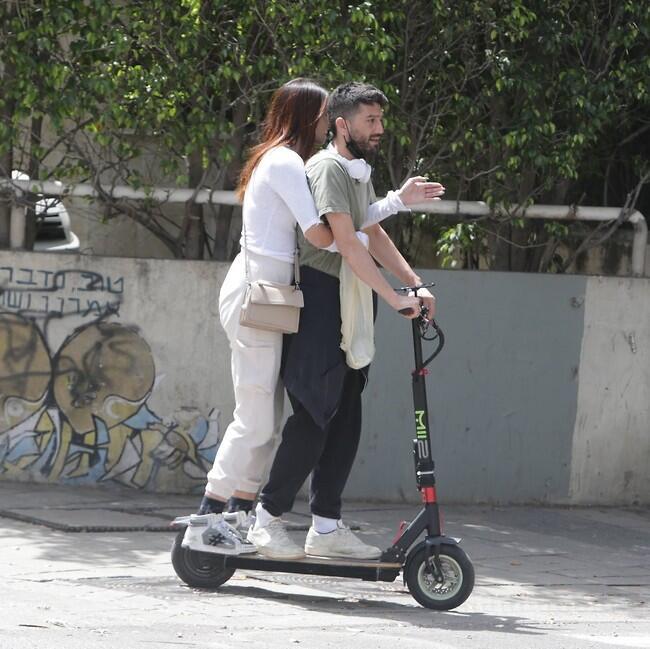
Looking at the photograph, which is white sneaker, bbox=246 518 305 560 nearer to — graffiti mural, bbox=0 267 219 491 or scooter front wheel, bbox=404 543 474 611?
scooter front wheel, bbox=404 543 474 611

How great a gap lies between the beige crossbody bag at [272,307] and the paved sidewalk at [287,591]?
1.14 m

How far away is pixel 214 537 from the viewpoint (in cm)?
563

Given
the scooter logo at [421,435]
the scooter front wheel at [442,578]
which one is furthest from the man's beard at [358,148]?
the scooter front wheel at [442,578]

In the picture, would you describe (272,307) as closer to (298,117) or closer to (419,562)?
(298,117)

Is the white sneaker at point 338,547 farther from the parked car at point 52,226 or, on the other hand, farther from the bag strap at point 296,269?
the parked car at point 52,226

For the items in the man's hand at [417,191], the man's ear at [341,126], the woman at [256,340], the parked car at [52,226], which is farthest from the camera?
the parked car at [52,226]

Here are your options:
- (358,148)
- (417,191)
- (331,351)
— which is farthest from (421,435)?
(358,148)

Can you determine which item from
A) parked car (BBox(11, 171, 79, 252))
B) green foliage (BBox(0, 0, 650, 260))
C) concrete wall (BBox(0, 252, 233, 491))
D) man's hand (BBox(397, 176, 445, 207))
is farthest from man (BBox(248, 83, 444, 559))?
parked car (BBox(11, 171, 79, 252))

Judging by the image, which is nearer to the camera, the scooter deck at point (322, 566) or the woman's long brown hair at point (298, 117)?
the scooter deck at point (322, 566)

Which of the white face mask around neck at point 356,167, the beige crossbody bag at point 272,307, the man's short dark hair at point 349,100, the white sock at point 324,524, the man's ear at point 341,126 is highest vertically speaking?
the man's short dark hair at point 349,100

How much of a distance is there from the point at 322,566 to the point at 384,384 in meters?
3.51

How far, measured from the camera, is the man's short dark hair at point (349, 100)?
5.70 m

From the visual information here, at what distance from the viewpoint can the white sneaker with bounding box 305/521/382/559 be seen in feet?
18.7

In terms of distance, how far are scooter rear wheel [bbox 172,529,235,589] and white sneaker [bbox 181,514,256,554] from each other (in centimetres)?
5
